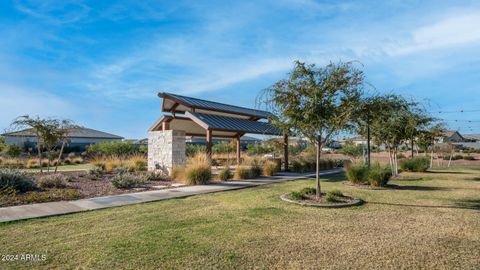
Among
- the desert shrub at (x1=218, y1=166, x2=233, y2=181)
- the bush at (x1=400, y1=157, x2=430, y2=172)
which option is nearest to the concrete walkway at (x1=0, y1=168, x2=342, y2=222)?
the desert shrub at (x1=218, y1=166, x2=233, y2=181)

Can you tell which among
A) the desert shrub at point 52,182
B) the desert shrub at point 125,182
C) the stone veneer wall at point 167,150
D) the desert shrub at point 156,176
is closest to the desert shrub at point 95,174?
the stone veneer wall at point 167,150

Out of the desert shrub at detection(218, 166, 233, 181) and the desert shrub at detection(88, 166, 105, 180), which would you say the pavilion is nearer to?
the desert shrub at detection(218, 166, 233, 181)

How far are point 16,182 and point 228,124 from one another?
31.1 ft

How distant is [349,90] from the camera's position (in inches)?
328

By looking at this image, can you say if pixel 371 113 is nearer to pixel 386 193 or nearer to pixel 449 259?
pixel 386 193

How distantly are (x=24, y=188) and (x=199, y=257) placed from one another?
8136mm

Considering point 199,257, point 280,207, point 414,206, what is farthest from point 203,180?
point 199,257

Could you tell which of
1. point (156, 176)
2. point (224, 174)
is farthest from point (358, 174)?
point (156, 176)

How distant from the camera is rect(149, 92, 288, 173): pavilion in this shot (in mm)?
14944

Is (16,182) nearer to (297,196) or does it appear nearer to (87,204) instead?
(87,204)

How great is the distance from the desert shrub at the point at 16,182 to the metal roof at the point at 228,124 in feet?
23.7

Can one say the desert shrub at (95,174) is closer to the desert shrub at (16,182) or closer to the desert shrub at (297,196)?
the desert shrub at (16,182)

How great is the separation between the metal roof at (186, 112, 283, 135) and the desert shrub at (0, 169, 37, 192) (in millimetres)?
Answer: 7223

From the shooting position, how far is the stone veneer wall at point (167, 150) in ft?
46.6
